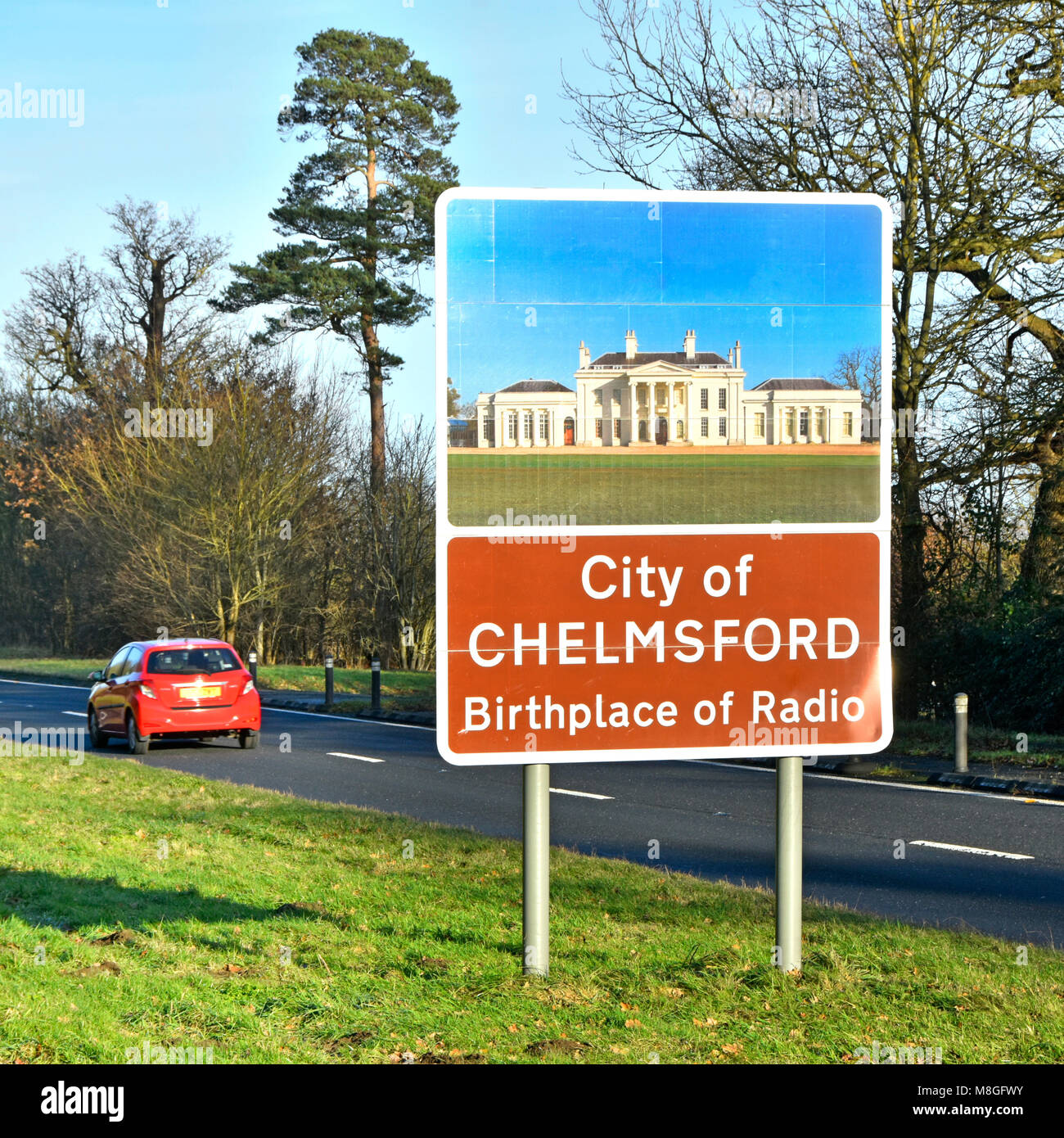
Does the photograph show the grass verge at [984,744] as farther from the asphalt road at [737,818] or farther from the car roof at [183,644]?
the car roof at [183,644]

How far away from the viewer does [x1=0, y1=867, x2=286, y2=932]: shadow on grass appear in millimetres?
7075

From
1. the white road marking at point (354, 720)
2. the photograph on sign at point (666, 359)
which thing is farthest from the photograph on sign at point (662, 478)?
the white road marking at point (354, 720)

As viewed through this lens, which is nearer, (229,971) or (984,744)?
(229,971)

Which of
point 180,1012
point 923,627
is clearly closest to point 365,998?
point 180,1012

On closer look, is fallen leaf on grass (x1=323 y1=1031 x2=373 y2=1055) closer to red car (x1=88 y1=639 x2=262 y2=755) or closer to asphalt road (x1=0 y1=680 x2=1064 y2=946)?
asphalt road (x1=0 y1=680 x2=1064 y2=946)

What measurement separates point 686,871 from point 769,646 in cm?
395

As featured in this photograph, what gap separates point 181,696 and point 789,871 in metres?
13.5

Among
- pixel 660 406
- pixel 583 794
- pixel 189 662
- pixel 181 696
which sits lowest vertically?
pixel 583 794

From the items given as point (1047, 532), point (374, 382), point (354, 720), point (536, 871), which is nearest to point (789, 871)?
point (536, 871)

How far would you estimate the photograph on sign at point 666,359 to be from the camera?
19.0 ft

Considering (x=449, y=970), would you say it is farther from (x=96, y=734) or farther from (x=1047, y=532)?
(x=1047, y=532)

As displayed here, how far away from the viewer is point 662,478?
5.97 m
